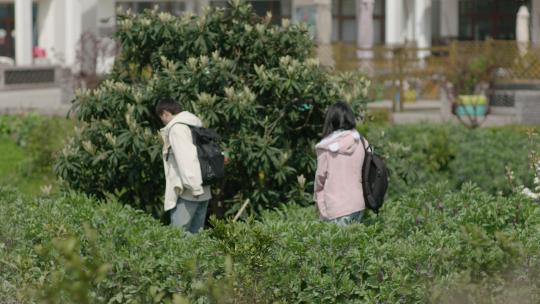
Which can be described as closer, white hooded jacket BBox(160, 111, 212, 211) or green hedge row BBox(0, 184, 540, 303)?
green hedge row BBox(0, 184, 540, 303)

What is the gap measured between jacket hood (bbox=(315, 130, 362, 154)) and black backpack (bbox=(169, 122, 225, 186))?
66cm

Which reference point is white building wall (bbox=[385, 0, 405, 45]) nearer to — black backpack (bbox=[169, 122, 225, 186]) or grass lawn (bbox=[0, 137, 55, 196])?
grass lawn (bbox=[0, 137, 55, 196])

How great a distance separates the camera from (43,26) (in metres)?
35.8

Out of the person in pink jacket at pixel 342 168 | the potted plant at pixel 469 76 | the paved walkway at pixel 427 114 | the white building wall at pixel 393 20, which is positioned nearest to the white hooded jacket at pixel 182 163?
the person in pink jacket at pixel 342 168

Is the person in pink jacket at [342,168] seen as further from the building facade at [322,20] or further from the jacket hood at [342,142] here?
the building facade at [322,20]

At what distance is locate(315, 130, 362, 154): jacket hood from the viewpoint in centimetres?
746

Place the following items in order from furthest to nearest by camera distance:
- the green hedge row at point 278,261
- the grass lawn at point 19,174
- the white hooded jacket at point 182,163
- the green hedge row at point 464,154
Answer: the grass lawn at point 19,174
the green hedge row at point 464,154
the white hooded jacket at point 182,163
the green hedge row at point 278,261

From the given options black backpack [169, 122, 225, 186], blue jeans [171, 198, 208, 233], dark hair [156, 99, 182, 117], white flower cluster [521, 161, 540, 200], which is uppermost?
dark hair [156, 99, 182, 117]

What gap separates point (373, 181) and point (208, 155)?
104 centimetres

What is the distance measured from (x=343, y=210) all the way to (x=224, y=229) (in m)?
1.59

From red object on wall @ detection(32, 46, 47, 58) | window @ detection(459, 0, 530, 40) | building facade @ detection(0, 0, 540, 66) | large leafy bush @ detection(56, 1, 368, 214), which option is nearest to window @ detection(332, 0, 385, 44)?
building facade @ detection(0, 0, 540, 66)

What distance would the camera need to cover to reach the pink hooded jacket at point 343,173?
24.6 feet

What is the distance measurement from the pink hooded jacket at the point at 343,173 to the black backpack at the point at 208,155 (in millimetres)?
644

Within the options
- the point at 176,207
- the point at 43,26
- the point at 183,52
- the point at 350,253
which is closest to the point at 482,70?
the point at 183,52
